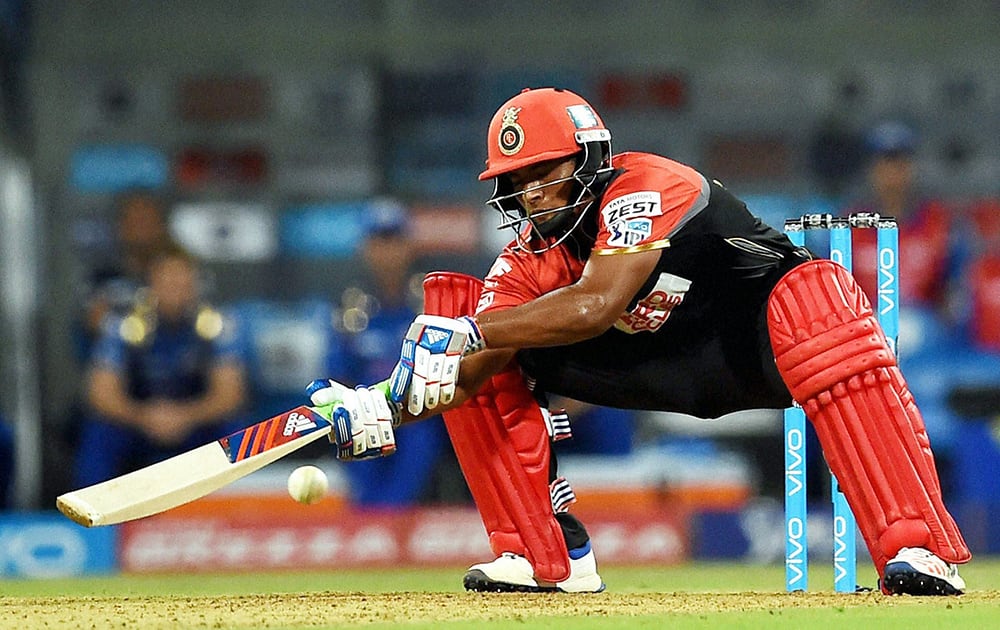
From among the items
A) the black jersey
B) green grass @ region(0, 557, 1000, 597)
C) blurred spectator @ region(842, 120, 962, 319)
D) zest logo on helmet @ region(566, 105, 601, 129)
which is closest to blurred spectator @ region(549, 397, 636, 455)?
green grass @ region(0, 557, 1000, 597)

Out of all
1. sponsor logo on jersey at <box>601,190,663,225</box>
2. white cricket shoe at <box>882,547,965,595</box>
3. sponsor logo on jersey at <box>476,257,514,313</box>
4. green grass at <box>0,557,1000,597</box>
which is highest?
sponsor logo on jersey at <box>601,190,663,225</box>

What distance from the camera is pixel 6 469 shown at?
855cm

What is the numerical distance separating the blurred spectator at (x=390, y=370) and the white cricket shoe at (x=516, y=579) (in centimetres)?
330

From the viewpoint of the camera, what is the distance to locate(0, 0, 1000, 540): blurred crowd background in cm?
857

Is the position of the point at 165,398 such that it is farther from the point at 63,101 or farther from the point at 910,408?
the point at 910,408

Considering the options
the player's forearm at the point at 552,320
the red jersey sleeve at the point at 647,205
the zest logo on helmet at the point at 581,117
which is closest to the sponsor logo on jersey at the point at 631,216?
the red jersey sleeve at the point at 647,205

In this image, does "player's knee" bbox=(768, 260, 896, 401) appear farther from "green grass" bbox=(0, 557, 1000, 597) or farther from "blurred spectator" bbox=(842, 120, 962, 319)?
"blurred spectator" bbox=(842, 120, 962, 319)

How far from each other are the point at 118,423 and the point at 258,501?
29.9 inches

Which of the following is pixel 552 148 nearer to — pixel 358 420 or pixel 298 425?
pixel 358 420

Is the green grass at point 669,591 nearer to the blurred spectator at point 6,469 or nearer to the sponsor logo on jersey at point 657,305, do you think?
the sponsor logo on jersey at point 657,305

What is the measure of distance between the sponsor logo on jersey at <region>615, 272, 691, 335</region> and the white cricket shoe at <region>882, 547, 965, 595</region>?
2.96ft

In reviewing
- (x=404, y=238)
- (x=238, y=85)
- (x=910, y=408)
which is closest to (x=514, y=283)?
(x=910, y=408)

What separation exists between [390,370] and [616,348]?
344 centimetres

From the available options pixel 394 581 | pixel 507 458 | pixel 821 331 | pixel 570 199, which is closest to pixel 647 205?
pixel 570 199
